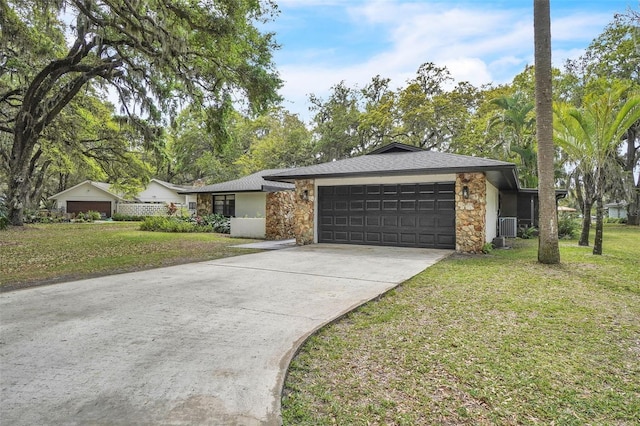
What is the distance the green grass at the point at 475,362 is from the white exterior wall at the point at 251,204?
39.6 ft

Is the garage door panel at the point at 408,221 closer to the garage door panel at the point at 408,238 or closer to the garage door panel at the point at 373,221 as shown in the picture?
the garage door panel at the point at 408,238

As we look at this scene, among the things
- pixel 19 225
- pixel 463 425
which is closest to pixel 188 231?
pixel 19 225

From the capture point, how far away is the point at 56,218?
24.5 m

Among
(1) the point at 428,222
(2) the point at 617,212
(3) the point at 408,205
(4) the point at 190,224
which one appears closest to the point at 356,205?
(3) the point at 408,205

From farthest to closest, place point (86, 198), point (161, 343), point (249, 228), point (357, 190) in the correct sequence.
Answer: point (86, 198), point (249, 228), point (357, 190), point (161, 343)

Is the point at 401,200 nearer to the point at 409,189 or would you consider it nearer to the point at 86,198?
the point at 409,189

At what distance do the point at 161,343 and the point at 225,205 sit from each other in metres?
15.5

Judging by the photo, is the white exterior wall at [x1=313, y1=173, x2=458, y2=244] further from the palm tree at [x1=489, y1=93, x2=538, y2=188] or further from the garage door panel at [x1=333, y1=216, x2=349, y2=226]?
the palm tree at [x1=489, y1=93, x2=538, y2=188]

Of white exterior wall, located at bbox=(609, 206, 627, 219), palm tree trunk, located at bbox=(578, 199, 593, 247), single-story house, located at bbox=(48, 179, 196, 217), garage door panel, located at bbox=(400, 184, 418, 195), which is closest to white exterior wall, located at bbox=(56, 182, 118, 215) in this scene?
single-story house, located at bbox=(48, 179, 196, 217)

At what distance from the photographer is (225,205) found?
18250 mm

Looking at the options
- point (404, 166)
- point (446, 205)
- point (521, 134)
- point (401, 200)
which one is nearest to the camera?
point (404, 166)

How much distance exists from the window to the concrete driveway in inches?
458

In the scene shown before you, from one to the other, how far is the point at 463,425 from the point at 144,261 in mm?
7822

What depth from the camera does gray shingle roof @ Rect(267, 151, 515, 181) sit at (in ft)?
29.7
